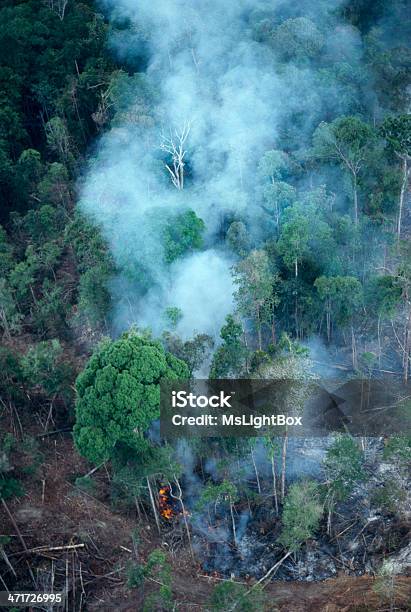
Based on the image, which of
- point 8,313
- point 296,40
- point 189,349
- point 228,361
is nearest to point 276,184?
point 189,349

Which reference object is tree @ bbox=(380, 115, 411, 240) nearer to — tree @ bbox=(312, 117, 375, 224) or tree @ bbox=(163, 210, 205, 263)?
tree @ bbox=(312, 117, 375, 224)

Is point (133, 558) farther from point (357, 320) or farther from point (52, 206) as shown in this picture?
point (52, 206)

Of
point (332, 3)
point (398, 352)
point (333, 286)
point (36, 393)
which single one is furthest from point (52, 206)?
point (332, 3)

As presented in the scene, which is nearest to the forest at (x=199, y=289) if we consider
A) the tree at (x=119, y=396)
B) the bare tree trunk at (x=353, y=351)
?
the tree at (x=119, y=396)

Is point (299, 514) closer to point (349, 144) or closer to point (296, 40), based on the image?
point (349, 144)

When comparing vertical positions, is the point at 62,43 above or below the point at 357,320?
above

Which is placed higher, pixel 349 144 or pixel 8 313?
pixel 349 144
